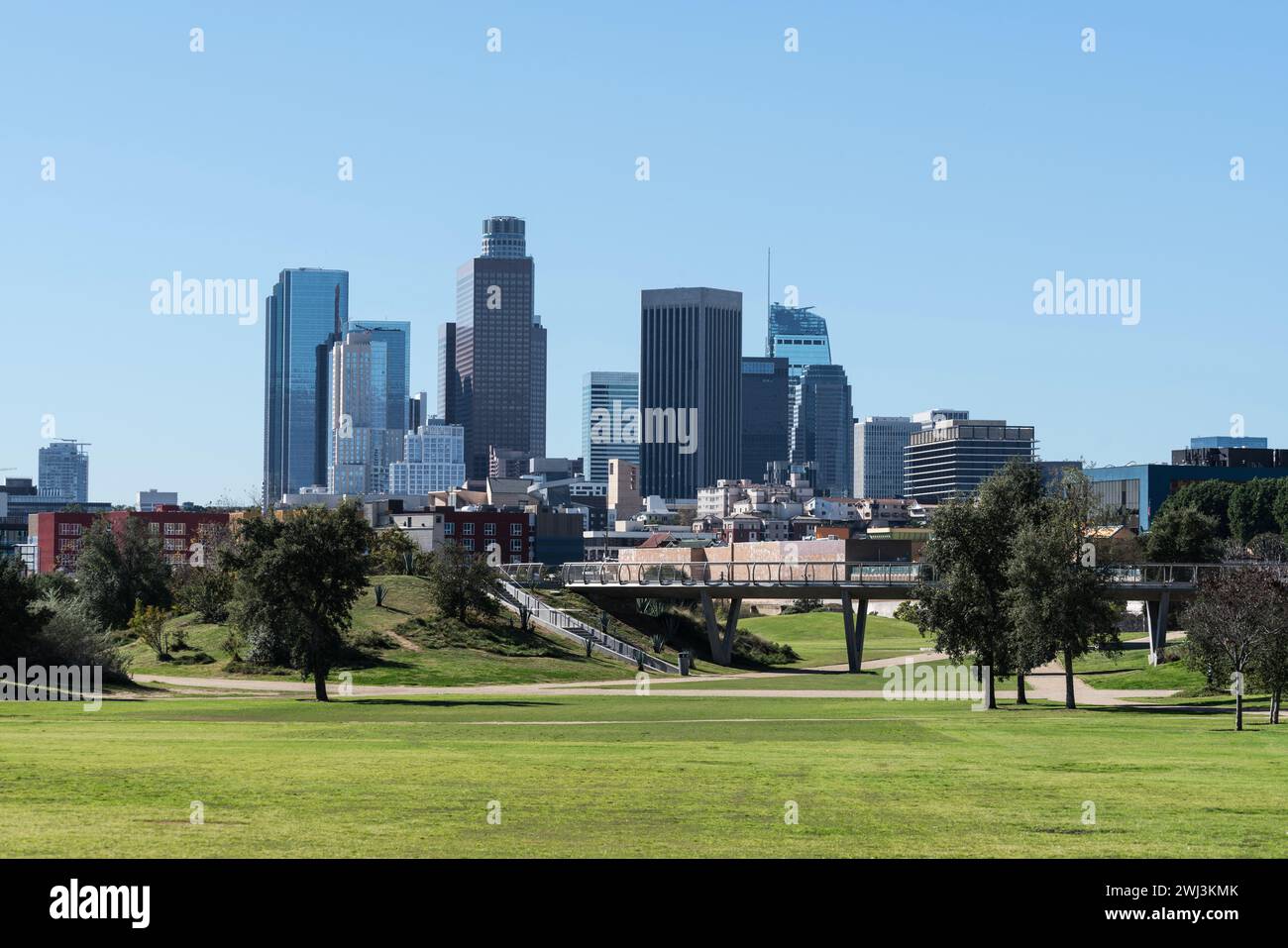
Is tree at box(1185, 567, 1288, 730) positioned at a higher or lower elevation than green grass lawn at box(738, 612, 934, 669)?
higher

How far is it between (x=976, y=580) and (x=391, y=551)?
7438cm

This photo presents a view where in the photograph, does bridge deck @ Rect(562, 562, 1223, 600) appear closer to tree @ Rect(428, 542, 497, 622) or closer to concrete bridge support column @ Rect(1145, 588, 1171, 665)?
concrete bridge support column @ Rect(1145, 588, 1171, 665)

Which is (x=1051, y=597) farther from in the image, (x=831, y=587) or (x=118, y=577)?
(x=118, y=577)

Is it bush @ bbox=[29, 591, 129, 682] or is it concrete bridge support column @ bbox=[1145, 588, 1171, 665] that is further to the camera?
concrete bridge support column @ bbox=[1145, 588, 1171, 665]

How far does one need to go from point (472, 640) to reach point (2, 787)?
223 ft

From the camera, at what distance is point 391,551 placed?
13562cm

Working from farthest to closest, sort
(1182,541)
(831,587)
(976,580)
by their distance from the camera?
(1182,541)
(831,587)
(976,580)

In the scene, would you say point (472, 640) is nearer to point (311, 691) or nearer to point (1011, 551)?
point (311, 691)

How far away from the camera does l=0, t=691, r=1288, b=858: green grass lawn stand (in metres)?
26.1

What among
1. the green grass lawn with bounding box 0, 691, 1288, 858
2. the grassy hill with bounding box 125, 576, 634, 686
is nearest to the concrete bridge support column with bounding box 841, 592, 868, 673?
the grassy hill with bounding box 125, 576, 634, 686

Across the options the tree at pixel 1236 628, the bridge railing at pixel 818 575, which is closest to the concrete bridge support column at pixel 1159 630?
the bridge railing at pixel 818 575

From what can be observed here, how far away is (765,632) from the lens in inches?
6083

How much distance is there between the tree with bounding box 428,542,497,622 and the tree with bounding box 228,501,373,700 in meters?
30.9

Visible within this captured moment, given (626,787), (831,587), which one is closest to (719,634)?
(831,587)
